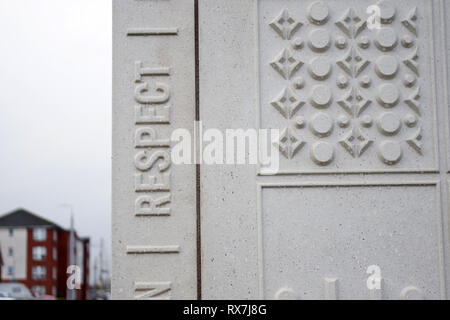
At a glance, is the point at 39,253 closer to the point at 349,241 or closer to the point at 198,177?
the point at 198,177

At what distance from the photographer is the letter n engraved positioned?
106 inches

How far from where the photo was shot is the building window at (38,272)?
123 ft

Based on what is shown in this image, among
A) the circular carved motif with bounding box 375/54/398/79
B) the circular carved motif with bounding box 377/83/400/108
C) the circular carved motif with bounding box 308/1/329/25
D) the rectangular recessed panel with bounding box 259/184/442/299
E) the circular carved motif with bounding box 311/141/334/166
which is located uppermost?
the circular carved motif with bounding box 308/1/329/25

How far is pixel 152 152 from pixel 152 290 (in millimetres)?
630

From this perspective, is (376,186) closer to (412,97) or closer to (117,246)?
(412,97)

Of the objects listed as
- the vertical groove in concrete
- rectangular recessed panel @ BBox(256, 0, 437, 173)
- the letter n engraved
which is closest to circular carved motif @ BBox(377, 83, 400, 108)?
rectangular recessed panel @ BBox(256, 0, 437, 173)

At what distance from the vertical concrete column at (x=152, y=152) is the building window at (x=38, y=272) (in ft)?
120

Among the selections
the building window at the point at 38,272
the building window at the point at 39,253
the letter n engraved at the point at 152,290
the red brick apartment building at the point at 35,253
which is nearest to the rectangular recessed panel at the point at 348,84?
the letter n engraved at the point at 152,290

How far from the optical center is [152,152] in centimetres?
280

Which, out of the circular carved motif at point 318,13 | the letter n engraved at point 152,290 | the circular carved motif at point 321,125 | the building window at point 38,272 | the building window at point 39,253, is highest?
the circular carved motif at point 318,13

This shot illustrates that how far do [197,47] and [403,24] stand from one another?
0.98m

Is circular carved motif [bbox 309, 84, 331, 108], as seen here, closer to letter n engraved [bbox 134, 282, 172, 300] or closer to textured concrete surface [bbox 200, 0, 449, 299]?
textured concrete surface [bbox 200, 0, 449, 299]

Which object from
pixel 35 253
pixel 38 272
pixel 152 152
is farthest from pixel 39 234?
pixel 152 152

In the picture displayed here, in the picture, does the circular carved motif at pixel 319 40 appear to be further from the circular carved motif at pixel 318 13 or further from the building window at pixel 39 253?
the building window at pixel 39 253
